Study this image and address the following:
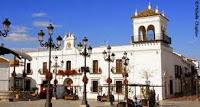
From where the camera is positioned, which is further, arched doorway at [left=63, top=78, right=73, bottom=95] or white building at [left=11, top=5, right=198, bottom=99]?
arched doorway at [left=63, top=78, right=73, bottom=95]

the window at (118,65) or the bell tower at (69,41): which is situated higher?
the bell tower at (69,41)

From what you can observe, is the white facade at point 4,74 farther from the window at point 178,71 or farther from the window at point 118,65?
the window at point 178,71

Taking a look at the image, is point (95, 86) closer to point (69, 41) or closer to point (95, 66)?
point (95, 66)

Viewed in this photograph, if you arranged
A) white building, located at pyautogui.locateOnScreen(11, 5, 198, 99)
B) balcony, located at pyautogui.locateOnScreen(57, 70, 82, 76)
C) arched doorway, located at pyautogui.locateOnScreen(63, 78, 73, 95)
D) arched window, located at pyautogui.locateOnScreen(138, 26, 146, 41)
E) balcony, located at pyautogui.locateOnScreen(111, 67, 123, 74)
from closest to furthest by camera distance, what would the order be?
white building, located at pyautogui.locateOnScreen(11, 5, 198, 99)
balcony, located at pyautogui.locateOnScreen(111, 67, 123, 74)
arched window, located at pyautogui.locateOnScreen(138, 26, 146, 41)
arched doorway, located at pyautogui.locateOnScreen(63, 78, 73, 95)
balcony, located at pyautogui.locateOnScreen(57, 70, 82, 76)

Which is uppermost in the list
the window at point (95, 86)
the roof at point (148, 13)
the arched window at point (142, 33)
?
the roof at point (148, 13)

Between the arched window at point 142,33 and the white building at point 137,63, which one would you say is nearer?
the white building at point 137,63

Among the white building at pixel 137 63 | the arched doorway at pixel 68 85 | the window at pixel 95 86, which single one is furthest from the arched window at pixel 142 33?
the arched doorway at pixel 68 85

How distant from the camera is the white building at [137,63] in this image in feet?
136

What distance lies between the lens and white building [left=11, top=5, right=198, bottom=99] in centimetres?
4131

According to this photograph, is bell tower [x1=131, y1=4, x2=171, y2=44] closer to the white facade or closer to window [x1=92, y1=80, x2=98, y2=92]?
window [x1=92, y1=80, x2=98, y2=92]

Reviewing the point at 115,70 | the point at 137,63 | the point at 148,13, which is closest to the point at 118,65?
the point at 115,70

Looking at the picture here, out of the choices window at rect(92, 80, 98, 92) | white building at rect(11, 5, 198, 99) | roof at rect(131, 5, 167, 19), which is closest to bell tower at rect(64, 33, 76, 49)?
white building at rect(11, 5, 198, 99)

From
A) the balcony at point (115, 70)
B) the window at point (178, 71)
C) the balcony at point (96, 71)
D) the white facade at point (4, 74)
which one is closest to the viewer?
the white facade at point (4, 74)

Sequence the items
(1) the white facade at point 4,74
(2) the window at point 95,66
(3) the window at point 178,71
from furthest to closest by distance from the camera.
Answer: (3) the window at point 178,71, (2) the window at point 95,66, (1) the white facade at point 4,74
